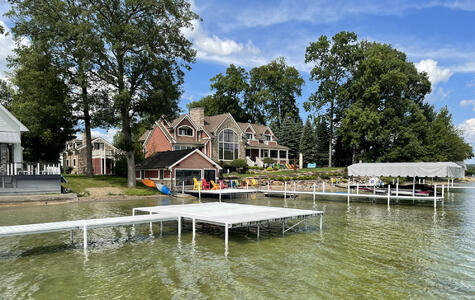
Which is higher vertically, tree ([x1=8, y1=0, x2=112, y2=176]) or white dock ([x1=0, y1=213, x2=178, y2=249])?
tree ([x1=8, y1=0, x2=112, y2=176])

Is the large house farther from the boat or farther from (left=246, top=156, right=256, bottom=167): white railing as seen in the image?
the boat

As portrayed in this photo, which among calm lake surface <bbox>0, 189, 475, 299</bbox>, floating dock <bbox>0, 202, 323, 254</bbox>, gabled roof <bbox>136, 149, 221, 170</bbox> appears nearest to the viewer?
calm lake surface <bbox>0, 189, 475, 299</bbox>

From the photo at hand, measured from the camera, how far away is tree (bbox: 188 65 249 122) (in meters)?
71.8

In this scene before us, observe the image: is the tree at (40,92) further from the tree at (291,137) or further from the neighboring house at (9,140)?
the tree at (291,137)

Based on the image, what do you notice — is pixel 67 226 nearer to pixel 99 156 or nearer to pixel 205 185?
pixel 205 185

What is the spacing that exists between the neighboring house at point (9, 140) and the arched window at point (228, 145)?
26420 millimetres

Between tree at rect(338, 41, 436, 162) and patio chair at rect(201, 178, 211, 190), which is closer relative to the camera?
patio chair at rect(201, 178, 211, 190)

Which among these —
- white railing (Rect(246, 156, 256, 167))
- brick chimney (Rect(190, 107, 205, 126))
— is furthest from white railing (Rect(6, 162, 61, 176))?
white railing (Rect(246, 156, 256, 167))

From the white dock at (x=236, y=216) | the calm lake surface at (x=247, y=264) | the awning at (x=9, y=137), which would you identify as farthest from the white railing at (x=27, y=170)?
the white dock at (x=236, y=216)

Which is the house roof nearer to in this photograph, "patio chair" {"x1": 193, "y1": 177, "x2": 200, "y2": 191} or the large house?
"patio chair" {"x1": 193, "y1": 177, "x2": 200, "y2": 191}

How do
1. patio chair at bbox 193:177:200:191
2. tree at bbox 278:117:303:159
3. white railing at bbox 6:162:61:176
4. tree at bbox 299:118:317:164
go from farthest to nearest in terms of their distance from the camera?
tree at bbox 278:117:303:159 < tree at bbox 299:118:317:164 < patio chair at bbox 193:177:200:191 < white railing at bbox 6:162:61:176

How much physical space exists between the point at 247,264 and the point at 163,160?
27990 millimetres

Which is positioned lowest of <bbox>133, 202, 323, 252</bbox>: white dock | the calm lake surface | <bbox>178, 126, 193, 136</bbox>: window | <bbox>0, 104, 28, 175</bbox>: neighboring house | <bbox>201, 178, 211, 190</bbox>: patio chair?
the calm lake surface

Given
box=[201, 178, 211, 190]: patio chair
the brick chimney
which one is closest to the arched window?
the brick chimney
